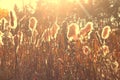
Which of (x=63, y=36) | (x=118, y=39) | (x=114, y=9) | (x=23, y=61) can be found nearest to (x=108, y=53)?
(x=118, y=39)

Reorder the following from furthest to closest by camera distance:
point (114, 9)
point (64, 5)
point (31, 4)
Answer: point (114, 9)
point (64, 5)
point (31, 4)

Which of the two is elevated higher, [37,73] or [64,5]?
[64,5]

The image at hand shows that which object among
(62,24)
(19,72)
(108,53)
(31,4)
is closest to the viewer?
(108,53)

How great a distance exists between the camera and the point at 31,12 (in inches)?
175

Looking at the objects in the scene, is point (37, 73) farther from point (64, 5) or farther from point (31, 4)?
point (64, 5)

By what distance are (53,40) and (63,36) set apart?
152 mm

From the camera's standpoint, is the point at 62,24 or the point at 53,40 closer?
the point at 53,40

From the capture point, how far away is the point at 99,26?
450cm

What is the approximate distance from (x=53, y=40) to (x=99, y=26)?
2.44ft

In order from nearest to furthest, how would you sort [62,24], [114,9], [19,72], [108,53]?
1. [108,53]
2. [19,72]
3. [62,24]
4. [114,9]

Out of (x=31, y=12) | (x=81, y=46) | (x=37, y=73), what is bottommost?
(x=37, y=73)

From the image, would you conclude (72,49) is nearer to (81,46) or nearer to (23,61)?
(81,46)

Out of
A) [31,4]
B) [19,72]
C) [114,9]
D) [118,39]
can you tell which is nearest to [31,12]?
[31,4]

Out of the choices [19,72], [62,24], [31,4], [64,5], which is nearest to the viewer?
[19,72]
